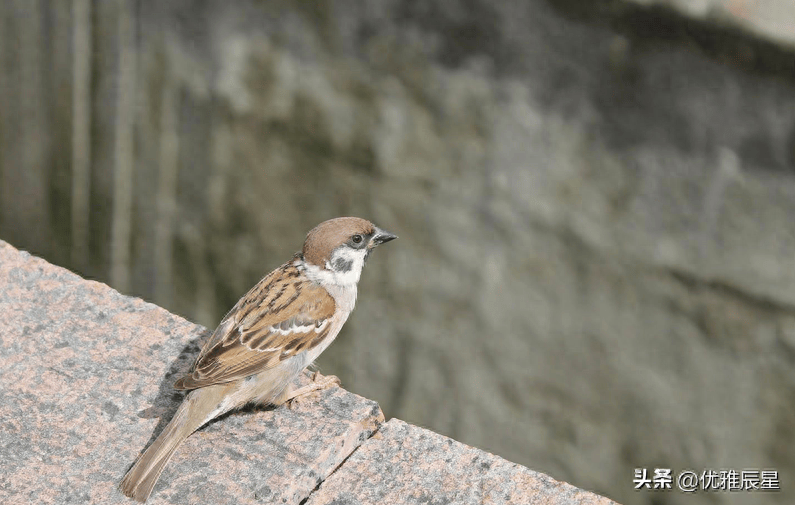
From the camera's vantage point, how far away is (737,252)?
4.86 metres

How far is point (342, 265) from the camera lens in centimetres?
355

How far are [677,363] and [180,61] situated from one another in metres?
3.83

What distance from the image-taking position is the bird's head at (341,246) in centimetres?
352

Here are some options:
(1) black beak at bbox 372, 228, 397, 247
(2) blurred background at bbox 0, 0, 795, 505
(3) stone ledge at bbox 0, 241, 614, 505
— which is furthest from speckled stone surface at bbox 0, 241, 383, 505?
(2) blurred background at bbox 0, 0, 795, 505

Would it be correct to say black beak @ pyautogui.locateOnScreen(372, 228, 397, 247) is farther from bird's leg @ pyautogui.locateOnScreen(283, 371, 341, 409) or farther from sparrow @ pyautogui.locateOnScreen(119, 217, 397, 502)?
bird's leg @ pyautogui.locateOnScreen(283, 371, 341, 409)

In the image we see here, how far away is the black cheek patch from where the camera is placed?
3.54 meters

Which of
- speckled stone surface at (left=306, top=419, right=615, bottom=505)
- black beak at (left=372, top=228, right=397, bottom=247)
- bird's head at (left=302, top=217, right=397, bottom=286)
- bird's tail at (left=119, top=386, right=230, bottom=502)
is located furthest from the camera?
black beak at (left=372, top=228, right=397, bottom=247)

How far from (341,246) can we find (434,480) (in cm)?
110

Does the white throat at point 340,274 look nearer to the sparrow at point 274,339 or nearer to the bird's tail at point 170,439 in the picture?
the sparrow at point 274,339

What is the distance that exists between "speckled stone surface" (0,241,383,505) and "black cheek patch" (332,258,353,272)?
0.56 meters

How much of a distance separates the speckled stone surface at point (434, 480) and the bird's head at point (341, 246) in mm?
832

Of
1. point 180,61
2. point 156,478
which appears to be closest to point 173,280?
point 180,61

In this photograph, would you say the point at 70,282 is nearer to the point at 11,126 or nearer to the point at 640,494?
the point at 640,494

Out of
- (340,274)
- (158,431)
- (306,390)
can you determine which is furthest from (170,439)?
(340,274)
